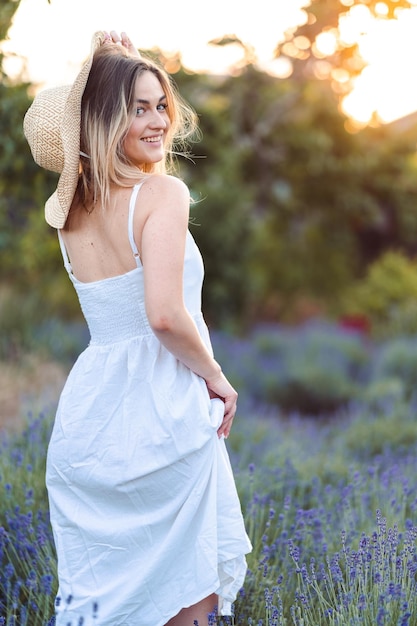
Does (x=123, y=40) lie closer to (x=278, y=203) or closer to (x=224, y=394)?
(x=224, y=394)

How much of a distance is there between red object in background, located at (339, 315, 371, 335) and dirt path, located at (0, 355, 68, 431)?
392 cm

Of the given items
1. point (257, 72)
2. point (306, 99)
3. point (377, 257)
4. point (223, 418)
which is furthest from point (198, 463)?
point (377, 257)

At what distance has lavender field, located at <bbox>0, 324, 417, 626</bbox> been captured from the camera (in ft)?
6.80

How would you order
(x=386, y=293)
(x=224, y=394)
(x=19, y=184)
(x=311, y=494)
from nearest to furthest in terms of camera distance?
(x=224, y=394) < (x=311, y=494) < (x=19, y=184) < (x=386, y=293)

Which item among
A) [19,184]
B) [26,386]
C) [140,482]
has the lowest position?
[140,482]

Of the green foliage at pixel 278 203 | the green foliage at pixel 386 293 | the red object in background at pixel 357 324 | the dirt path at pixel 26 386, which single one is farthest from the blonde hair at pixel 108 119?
the red object in background at pixel 357 324

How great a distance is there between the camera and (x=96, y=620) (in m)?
1.89

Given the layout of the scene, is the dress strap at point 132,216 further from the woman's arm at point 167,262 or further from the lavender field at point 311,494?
the lavender field at point 311,494

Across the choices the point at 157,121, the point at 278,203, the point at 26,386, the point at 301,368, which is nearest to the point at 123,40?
the point at 157,121

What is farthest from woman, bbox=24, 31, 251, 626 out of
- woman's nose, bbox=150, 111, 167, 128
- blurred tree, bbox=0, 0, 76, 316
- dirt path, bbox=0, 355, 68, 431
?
dirt path, bbox=0, 355, 68, 431

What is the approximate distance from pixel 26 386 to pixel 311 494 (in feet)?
8.26

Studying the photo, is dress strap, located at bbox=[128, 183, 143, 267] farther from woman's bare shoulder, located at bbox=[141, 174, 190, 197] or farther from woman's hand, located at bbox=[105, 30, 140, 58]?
woman's hand, located at bbox=[105, 30, 140, 58]

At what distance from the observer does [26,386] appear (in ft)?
17.2

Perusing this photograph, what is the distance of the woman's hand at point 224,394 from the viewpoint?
1949mm
